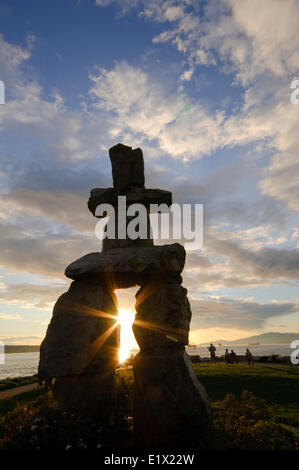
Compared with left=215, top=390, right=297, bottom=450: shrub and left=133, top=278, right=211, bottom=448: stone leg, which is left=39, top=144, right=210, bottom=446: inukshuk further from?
left=215, top=390, right=297, bottom=450: shrub

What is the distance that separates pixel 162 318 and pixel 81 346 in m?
2.18

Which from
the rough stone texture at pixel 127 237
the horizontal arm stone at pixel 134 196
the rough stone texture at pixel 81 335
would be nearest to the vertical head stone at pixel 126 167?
the horizontal arm stone at pixel 134 196

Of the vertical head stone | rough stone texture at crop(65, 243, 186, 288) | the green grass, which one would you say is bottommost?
the green grass

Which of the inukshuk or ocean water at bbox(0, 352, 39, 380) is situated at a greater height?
the inukshuk

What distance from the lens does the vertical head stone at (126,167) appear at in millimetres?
9914

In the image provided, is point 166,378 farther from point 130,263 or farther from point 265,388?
point 265,388

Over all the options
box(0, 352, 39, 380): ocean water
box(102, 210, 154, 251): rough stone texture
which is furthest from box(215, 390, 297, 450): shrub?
box(0, 352, 39, 380): ocean water

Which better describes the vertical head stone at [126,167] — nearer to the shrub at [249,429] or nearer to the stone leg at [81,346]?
the stone leg at [81,346]

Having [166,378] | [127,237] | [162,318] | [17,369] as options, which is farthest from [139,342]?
[17,369]

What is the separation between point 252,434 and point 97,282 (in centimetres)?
518

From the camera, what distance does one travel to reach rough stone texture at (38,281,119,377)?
7707 millimetres
